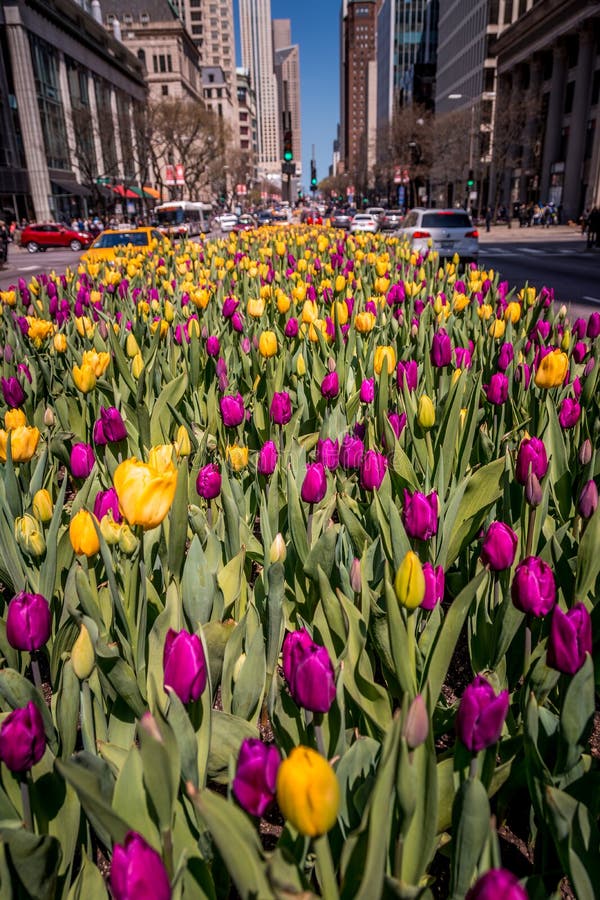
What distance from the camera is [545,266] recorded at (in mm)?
21438

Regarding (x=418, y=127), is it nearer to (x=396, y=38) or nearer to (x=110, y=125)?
(x=110, y=125)

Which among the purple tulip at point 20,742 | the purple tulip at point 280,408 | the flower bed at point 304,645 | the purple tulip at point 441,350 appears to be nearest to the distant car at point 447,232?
the purple tulip at point 441,350

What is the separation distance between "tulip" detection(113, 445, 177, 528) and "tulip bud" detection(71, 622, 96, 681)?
0.25 meters

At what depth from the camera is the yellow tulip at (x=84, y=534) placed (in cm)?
150

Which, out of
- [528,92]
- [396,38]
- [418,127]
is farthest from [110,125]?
[396,38]

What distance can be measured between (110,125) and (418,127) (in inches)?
1123

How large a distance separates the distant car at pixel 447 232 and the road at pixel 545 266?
48.3 inches

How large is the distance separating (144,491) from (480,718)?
0.74 meters

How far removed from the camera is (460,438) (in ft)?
8.29

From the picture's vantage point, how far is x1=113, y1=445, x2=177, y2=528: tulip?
1.37 metres

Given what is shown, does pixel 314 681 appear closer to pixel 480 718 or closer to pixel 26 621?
pixel 480 718

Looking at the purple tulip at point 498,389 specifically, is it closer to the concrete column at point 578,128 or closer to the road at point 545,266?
the road at point 545,266

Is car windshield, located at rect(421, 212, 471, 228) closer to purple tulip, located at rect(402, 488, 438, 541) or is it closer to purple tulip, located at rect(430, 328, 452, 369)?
purple tulip, located at rect(430, 328, 452, 369)

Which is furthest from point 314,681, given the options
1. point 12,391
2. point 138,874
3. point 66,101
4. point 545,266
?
point 66,101
